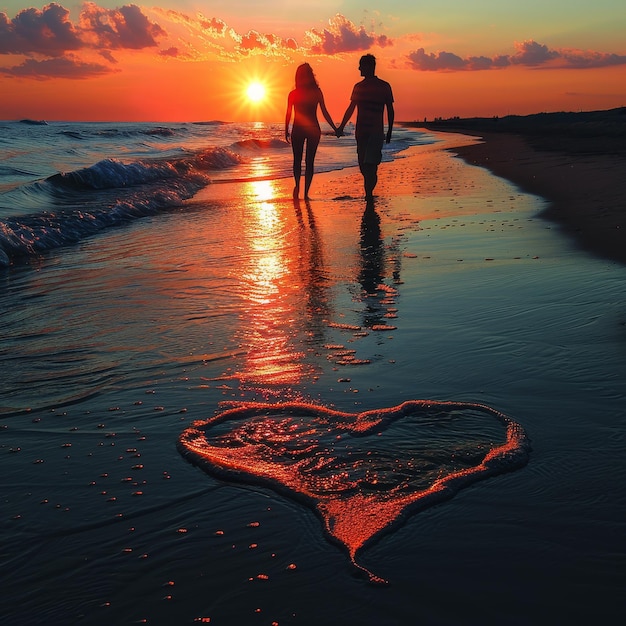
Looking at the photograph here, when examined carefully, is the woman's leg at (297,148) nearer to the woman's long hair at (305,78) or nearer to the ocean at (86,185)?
the woman's long hair at (305,78)

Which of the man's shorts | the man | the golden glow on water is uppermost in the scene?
the man

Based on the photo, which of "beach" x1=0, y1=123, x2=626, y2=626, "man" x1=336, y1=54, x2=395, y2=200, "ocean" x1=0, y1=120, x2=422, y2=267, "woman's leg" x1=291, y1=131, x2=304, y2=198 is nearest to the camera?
"beach" x1=0, y1=123, x2=626, y2=626

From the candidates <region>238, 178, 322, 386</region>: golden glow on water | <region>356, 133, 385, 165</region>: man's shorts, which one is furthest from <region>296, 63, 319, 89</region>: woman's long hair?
<region>238, 178, 322, 386</region>: golden glow on water

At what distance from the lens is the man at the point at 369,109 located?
1076cm

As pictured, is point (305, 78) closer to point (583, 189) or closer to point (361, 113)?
point (361, 113)

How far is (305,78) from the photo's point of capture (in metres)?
12.0

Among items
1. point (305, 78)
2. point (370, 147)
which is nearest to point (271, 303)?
point (370, 147)

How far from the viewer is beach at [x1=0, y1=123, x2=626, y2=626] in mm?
1885

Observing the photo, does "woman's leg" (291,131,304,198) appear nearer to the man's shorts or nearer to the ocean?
the man's shorts

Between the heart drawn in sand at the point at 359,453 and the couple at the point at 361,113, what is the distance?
767 centimetres

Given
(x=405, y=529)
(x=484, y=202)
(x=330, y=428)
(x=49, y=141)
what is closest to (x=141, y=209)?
(x=484, y=202)

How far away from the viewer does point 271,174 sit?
1977cm

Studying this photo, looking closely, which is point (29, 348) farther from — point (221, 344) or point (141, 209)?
point (141, 209)

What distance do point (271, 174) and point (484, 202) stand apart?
9905mm
